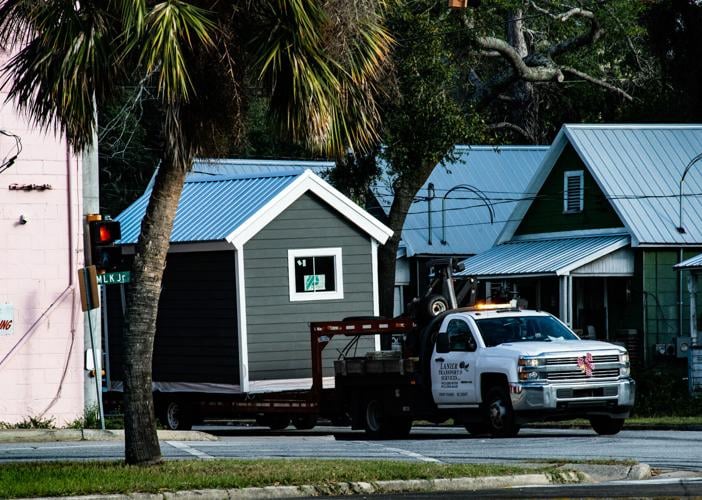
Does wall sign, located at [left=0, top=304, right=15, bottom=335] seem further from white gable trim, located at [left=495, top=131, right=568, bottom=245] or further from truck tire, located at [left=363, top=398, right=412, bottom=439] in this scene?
white gable trim, located at [left=495, top=131, right=568, bottom=245]

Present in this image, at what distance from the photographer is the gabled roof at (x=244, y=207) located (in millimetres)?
28156

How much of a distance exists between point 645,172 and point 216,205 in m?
14.0

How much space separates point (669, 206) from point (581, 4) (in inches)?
331

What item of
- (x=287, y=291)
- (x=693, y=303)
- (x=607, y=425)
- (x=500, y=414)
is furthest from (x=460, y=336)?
(x=693, y=303)

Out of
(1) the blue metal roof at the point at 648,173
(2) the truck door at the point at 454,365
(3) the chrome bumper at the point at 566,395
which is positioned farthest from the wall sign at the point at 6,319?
(1) the blue metal roof at the point at 648,173

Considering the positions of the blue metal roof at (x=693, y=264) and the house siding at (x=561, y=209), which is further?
the house siding at (x=561, y=209)

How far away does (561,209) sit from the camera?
40.2m

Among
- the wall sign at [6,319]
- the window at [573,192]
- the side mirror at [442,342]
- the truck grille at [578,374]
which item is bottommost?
the truck grille at [578,374]

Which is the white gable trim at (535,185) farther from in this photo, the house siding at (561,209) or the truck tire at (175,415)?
the truck tire at (175,415)

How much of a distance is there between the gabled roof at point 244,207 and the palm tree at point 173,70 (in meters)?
12.2

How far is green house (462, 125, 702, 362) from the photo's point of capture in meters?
37.0

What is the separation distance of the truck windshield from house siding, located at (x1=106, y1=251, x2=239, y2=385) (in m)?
6.85

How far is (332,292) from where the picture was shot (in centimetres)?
2938

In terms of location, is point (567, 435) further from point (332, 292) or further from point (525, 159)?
point (525, 159)
